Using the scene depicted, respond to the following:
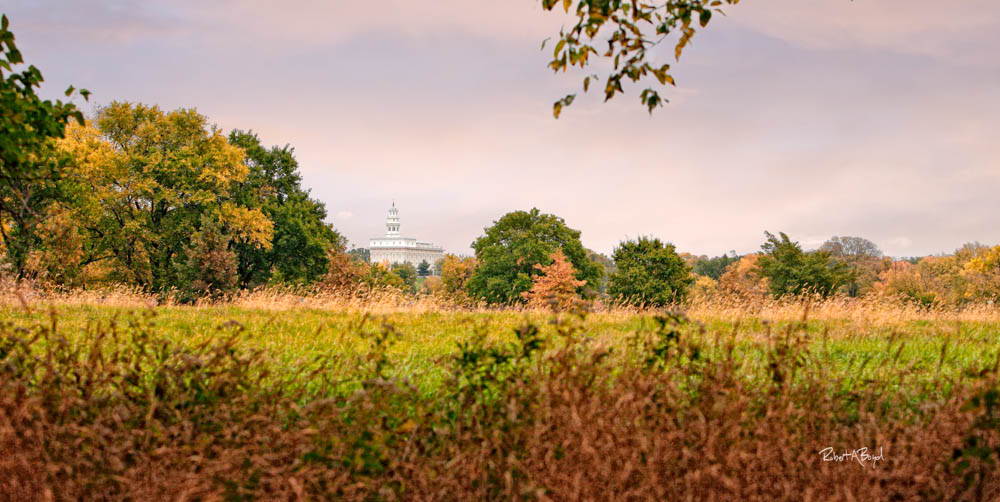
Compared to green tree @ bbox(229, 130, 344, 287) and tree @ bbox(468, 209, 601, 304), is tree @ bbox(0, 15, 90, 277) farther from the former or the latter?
tree @ bbox(468, 209, 601, 304)

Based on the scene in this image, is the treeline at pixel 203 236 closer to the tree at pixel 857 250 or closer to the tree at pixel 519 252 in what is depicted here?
the tree at pixel 519 252

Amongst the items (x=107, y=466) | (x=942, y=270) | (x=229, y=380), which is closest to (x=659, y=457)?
(x=229, y=380)

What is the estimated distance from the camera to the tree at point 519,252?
51219 millimetres

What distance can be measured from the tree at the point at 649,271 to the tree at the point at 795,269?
20.3ft

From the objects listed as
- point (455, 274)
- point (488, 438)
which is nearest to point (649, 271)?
point (455, 274)

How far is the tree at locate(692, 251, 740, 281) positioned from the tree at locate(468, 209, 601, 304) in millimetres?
65384

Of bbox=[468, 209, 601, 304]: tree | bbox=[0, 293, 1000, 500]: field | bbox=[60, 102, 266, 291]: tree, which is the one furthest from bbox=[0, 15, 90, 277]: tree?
bbox=[468, 209, 601, 304]: tree

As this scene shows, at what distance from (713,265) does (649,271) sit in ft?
237

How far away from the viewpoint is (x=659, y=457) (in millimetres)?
3705

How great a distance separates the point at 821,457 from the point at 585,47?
3.20m

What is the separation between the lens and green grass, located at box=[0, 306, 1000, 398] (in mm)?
6910

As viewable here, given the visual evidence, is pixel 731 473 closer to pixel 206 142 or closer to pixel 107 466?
pixel 107 466

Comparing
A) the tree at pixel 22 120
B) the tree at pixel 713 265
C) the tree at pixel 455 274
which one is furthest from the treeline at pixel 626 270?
the tree at pixel 713 265

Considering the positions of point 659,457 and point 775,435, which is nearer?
point 659,457
